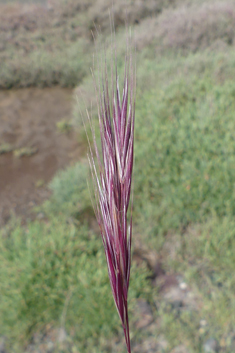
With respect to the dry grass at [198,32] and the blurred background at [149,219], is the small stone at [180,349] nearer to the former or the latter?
the blurred background at [149,219]

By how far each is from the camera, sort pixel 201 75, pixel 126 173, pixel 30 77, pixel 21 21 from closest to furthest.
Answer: pixel 126 173
pixel 201 75
pixel 30 77
pixel 21 21

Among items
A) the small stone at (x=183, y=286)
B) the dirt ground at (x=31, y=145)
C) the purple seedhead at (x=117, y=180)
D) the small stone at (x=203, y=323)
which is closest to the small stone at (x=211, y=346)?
the small stone at (x=203, y=323)

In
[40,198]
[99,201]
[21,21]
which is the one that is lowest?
[40,198]

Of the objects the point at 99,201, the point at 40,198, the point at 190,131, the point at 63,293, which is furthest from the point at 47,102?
the point at 99,201

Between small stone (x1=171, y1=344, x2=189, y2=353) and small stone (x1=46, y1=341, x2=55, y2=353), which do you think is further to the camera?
small stone (x1=46, y1=341, x2=55, y2=353)

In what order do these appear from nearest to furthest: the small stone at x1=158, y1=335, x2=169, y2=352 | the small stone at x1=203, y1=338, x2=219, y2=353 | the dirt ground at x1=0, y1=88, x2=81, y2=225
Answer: the small stone at x1=203, y1=338, x2=219, y2=353
the small stone at x1=158, y1=335, x2=169, y2=352
the dirt ground at x1=0, y1=88, x2=81, y2=225

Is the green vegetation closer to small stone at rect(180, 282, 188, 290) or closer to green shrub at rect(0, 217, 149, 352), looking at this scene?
green shrub at rect(0, 217, 149, 352)

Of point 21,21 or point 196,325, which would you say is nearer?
point 196,325

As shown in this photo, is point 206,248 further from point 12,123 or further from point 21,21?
point 21,21

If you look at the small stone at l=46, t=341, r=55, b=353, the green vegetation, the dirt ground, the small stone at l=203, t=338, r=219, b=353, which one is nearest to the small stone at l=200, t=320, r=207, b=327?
the small stone at l=203, t=338, r=219, b=353
